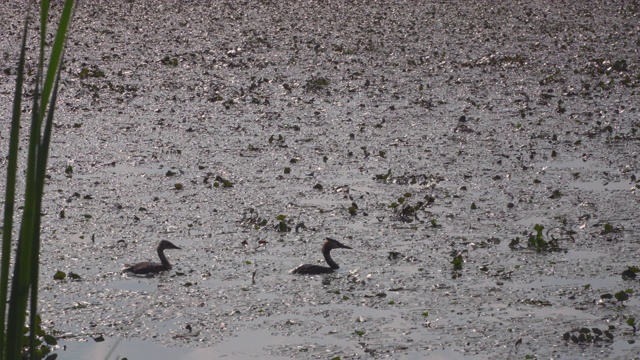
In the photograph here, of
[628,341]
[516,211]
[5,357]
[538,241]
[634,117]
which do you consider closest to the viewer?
[5,357]

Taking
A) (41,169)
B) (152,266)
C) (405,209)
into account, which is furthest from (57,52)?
(405,209)

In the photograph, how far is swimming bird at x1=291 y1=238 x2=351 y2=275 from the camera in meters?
6.89

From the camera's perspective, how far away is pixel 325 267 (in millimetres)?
6945

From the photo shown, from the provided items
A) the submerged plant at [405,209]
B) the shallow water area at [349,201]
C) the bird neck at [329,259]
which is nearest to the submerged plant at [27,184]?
the shallow water area at [349,201]

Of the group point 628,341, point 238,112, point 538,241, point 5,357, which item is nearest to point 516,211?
point 538,241

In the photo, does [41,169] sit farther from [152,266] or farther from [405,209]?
[405,209]

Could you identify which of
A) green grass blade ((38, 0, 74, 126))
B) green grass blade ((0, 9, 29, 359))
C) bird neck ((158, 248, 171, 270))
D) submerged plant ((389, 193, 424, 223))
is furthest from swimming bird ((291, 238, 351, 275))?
green grass blade ((38, 0, 74, 126))

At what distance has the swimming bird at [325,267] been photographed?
6895 mm

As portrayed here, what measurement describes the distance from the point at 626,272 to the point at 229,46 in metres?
12.5

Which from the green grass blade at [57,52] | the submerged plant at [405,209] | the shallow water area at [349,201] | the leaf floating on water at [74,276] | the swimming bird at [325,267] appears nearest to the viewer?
the green grass blade at [57,52]

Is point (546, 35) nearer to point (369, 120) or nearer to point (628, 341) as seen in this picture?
point (369, 120)

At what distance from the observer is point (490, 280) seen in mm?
6734

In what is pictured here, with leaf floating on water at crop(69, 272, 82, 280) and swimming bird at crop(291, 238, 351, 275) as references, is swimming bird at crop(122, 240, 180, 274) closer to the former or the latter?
leaf floating on water at crop(69, 272, 82, 280)

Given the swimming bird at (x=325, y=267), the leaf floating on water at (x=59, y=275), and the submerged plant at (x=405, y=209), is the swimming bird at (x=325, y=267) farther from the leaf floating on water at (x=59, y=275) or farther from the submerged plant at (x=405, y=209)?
the leaf floating on water at (x=59, y=275)
